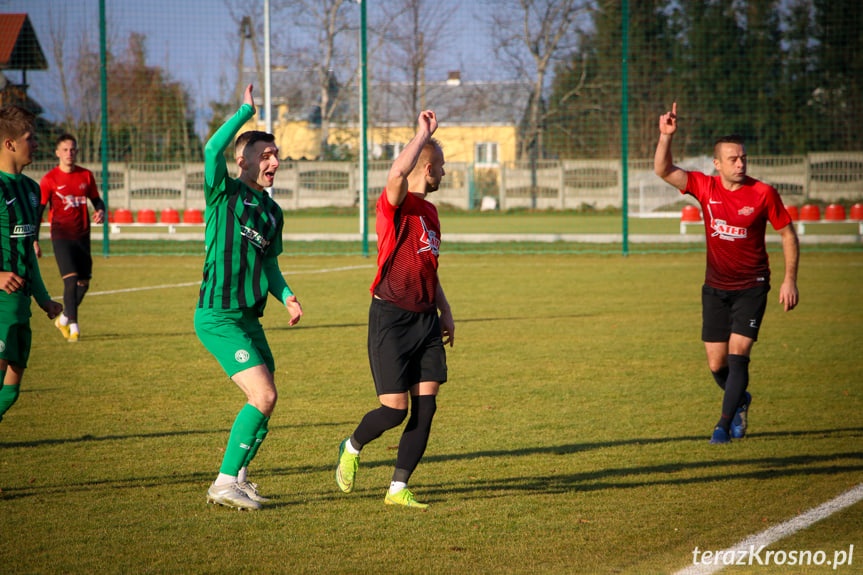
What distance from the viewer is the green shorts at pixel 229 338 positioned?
4.43 m

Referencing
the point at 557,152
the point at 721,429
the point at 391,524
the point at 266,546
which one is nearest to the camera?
the point at 266,546

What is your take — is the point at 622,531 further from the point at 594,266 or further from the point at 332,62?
the point at 332,62

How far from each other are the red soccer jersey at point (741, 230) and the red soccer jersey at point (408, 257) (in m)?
2.52

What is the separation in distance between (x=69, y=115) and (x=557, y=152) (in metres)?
13.5

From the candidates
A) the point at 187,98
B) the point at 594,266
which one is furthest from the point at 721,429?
the point at 187,98

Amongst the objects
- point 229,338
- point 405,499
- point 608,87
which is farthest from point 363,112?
point 405,499

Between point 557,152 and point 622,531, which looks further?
point 557,152

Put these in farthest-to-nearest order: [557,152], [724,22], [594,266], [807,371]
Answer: [724,22], [557,152], [594,266], [807,371]

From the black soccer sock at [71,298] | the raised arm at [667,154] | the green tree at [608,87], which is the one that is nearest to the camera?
the raised arm at [667,154]

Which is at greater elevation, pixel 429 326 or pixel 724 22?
pixel 724 22

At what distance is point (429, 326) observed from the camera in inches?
178

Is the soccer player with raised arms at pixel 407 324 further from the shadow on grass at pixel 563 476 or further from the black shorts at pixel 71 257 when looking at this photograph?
the black shorts at pixel 71 257

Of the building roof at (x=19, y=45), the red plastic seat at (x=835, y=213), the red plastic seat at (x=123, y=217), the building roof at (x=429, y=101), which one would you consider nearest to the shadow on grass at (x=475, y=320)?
the building roof at (x=429, y=101)

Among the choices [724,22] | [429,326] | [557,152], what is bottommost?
[429,326]
